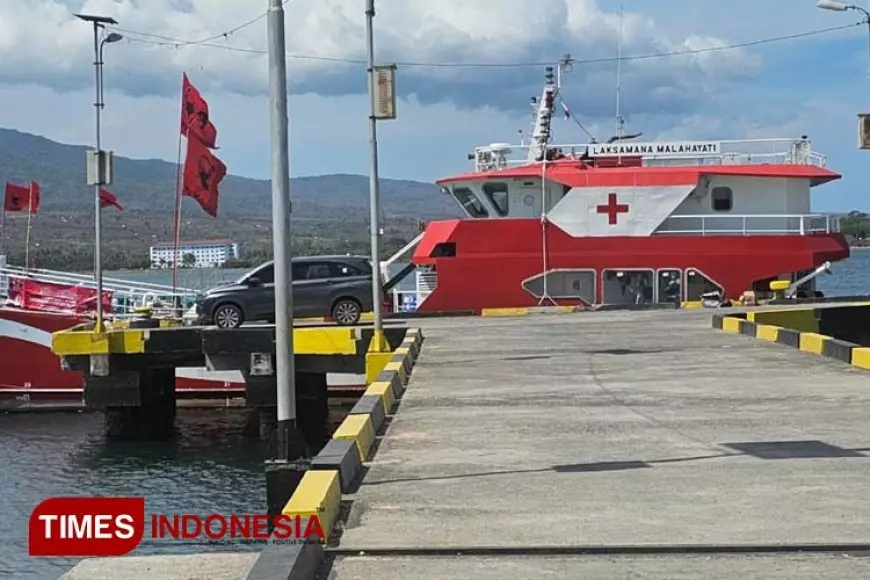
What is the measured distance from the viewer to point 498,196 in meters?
30.0

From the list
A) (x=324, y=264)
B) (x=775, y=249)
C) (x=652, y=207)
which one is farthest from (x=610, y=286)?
(x=324, y=264)

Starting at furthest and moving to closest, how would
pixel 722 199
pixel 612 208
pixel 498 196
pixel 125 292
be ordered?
1. pixel 498 196
2. pixel 125 292
3. pixel 722 199
4. pixel 612 208

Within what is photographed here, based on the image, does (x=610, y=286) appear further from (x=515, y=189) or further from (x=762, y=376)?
(x=762, y=376)

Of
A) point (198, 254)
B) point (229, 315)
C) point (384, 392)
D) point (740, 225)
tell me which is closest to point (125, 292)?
point (229, 315)

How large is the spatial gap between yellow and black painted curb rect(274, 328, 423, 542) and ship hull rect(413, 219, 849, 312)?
14204 mm

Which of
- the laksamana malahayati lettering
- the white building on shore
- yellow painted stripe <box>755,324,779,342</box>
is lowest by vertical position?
yellow painted stripe <box>755,324,779,342</box>

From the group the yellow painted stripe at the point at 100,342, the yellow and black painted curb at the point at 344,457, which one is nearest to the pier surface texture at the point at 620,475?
the yellow and black painted curb at the point at 344,457

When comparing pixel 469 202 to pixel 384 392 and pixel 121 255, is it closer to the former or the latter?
pixel 384 392

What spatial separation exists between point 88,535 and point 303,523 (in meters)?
1.95

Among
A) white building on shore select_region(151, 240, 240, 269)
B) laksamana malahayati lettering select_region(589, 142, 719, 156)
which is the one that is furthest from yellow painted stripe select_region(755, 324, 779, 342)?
white building on shore select_region(151, 240, 240, 269)

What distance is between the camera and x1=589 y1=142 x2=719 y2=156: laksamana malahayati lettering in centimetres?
2981

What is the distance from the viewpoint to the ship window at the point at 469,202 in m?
30.4

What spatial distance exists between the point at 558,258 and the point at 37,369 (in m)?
12.9

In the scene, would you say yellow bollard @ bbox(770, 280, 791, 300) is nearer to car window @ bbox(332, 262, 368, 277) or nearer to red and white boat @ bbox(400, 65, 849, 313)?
red and white boat @ bbox(400, 65, 849, 313)
